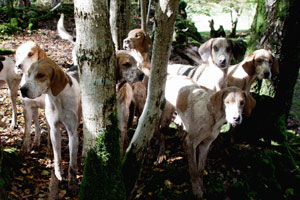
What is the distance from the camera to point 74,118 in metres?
4.19

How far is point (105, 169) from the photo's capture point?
331 centimetres

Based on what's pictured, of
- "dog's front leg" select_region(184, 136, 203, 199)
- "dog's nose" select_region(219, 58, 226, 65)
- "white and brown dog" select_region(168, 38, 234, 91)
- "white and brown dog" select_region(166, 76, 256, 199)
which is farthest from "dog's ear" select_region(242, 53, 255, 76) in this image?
"dog's front leg" select_region(184, 136, 203, 199)

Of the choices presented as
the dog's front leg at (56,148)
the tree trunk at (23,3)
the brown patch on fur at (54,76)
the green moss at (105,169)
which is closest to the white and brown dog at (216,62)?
the green moss at (105,169)

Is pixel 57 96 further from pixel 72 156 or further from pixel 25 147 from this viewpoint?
pixel 25 147

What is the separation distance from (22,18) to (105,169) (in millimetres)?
13071

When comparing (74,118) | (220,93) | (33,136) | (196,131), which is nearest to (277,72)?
(220,93)

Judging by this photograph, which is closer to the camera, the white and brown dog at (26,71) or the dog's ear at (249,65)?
the white and brown dog at (26,71)

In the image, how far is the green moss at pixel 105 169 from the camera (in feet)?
10.6

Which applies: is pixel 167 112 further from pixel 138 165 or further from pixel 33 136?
pixel 33 136

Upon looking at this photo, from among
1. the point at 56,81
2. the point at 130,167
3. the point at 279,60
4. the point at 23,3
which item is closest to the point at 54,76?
the point at 56,81

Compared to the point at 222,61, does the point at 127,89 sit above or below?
below

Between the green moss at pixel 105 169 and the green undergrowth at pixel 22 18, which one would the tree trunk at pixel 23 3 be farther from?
the green moss at pixel 105 169

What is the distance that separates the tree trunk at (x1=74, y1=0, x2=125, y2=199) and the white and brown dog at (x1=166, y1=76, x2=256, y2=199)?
1546mm

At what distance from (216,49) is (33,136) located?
4.25 m
